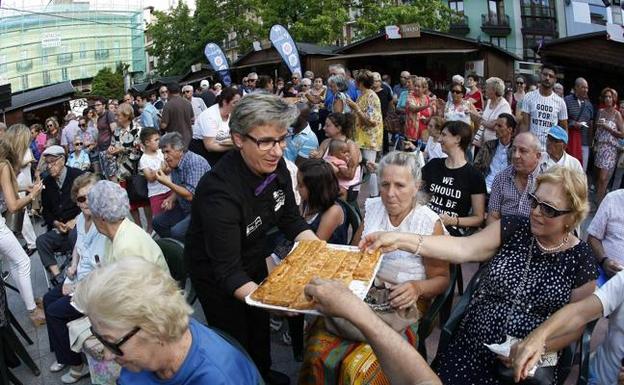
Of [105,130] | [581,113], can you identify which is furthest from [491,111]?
[105,130]

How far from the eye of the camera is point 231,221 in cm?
242

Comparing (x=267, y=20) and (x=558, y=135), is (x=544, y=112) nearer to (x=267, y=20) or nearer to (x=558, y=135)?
(x=558, y=135)

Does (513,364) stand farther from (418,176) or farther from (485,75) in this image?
(485,75)

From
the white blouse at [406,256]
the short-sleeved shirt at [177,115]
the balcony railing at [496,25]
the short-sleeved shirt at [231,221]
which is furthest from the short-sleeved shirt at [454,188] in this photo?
the balcony railing at [496,25]

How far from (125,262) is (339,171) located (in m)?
3.61

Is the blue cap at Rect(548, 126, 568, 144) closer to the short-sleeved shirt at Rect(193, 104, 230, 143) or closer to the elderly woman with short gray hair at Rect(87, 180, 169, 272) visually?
the short-sleeved shirt at Rect(193, 104, 230, 143)

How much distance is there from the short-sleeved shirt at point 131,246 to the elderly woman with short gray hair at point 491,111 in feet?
16.2

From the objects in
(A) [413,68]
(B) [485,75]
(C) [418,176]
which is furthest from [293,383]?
(A) [413,68]

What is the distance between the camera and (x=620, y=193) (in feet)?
11.4

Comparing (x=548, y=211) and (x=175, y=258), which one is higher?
(x=548, y=211)

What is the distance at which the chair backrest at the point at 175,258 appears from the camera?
11.7ft

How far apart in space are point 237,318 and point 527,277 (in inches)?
60.3

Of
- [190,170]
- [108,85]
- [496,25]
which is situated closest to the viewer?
[190,170]

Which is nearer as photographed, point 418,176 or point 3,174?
point 418,176
